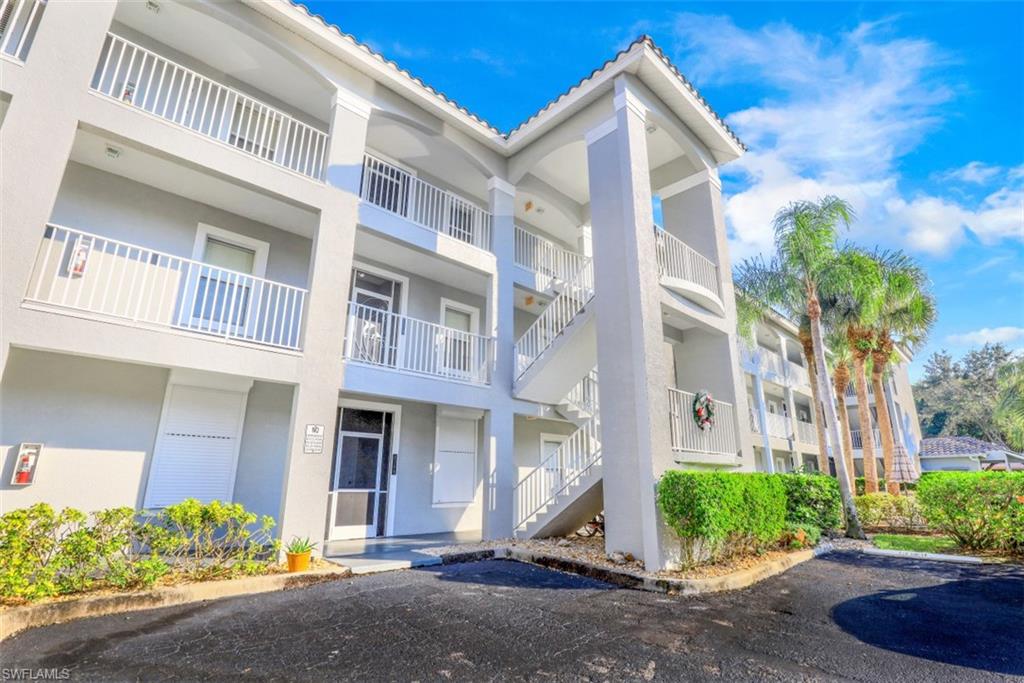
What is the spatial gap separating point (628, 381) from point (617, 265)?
2332 mm

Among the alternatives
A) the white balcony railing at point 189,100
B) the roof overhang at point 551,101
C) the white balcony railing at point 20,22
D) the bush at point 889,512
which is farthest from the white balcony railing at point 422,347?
the bush at point 889,512

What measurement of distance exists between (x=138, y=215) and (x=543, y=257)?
9.29 metres

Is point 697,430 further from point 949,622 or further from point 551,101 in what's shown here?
point 551,101

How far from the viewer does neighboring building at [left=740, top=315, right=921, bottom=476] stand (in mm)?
21062

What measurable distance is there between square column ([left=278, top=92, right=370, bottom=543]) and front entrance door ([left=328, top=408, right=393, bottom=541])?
1825mm

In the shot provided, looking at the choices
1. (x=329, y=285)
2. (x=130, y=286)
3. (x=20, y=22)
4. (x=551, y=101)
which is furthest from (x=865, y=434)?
(x=20, y=22)

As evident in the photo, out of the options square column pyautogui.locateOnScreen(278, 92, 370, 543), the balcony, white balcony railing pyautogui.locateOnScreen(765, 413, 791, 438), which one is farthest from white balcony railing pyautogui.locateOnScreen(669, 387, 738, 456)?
white balcony railing pyautogui.locateOnScreen(765, 413, 791, 438)

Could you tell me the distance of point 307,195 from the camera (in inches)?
339

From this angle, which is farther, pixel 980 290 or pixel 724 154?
pixel 980 290

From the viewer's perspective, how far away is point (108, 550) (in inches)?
216

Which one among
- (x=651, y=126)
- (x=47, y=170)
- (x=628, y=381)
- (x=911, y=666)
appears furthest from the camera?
(x=651, y=126)

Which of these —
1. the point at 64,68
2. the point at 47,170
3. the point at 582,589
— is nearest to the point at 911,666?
the point at 582,589

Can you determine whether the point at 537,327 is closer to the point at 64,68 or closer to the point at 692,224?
the point at 692,224

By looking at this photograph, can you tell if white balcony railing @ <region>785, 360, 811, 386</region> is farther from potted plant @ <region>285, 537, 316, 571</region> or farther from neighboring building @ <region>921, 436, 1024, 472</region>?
potted plant @ <region>285, 537, 316, 571</region>
